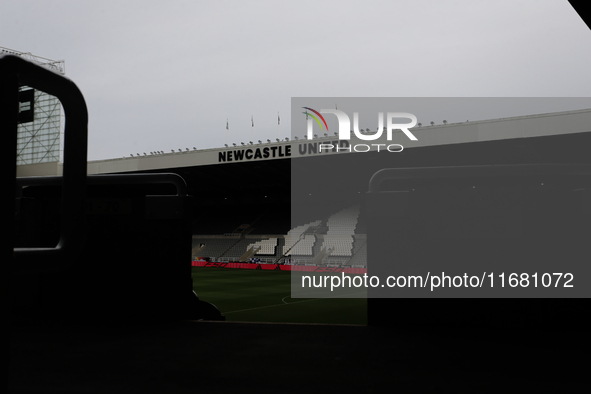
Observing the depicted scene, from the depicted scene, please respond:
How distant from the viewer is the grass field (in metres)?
12.8

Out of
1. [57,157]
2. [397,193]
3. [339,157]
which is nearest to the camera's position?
[397,193]

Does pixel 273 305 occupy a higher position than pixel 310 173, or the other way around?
pixel 310 173

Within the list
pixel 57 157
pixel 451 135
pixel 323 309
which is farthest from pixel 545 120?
pixel 57 157

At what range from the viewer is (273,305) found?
607 inches

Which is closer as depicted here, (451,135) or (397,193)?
(397,193)

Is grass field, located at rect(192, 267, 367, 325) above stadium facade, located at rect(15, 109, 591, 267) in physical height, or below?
below

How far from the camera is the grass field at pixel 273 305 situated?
12750mm

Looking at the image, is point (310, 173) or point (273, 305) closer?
point (273, 305)

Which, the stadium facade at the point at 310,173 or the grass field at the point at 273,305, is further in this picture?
the stadium facade at the point at 310,173

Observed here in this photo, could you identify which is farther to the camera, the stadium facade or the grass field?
the stadium facade

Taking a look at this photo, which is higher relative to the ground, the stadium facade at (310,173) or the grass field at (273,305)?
the stadium facade at (310,173)

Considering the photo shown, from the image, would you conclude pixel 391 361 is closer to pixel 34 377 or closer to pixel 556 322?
pixel 556 322

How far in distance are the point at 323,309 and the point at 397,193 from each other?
37.7 ft

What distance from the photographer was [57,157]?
54781 millimetres
